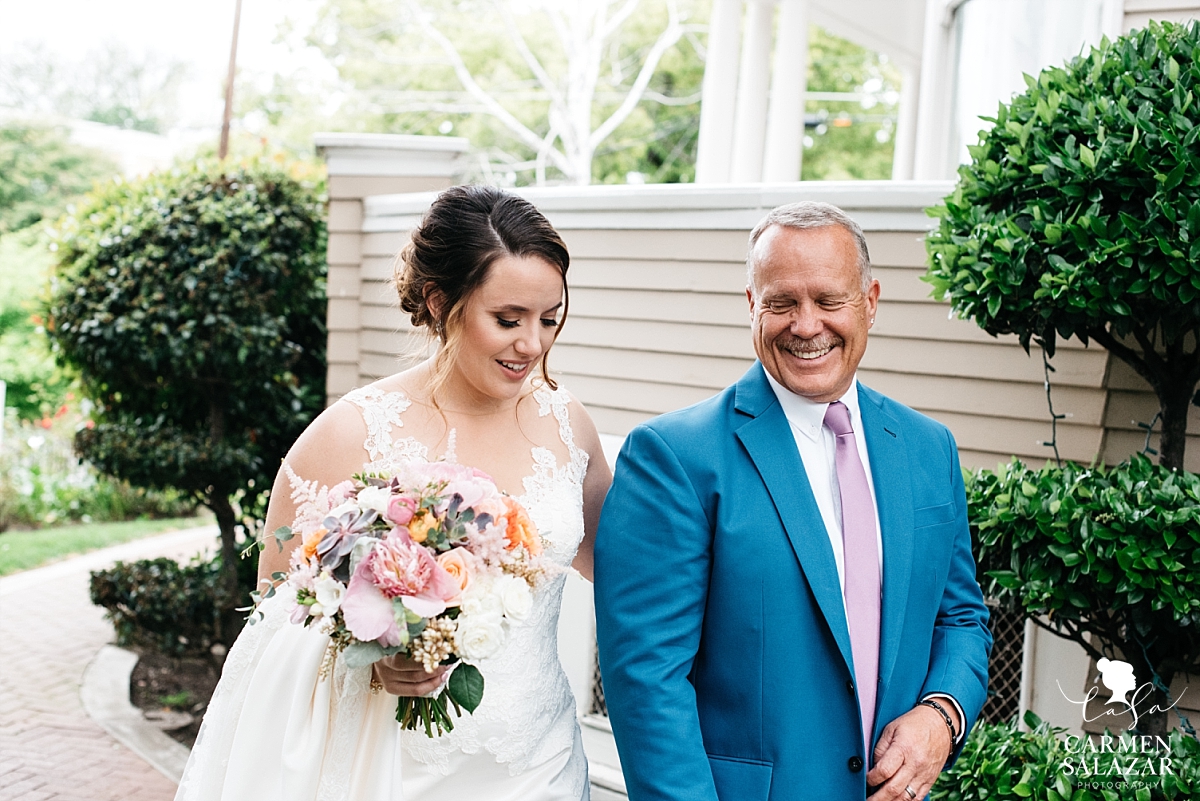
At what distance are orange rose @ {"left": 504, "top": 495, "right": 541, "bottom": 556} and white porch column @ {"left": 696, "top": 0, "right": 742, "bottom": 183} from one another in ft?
26.8

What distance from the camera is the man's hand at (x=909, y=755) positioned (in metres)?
2.43

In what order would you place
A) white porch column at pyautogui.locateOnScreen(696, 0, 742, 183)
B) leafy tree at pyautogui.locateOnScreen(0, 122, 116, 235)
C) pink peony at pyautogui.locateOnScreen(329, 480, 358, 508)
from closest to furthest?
pink peony at pyautogui.locateOnScreen(329, 480, 358, 508)
white porch column at pyautogui.locateOnScreen(696, 0, 742, 183)
leafy tree at pyautogui.locateOnScreen(0, 122, 116, 235)

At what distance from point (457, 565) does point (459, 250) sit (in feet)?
3.05

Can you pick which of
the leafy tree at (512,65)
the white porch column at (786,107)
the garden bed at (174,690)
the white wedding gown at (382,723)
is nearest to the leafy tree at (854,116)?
the leafy tree at (512,65)

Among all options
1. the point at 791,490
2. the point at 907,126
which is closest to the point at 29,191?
the point at 907,126

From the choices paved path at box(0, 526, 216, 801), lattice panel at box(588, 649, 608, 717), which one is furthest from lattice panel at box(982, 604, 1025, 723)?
paved path at box(0, 526, 216, 801)

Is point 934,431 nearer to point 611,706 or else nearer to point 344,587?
point 611,706

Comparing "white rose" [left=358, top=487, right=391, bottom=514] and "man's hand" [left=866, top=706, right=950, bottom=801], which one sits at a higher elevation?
"white rose" [left=358, top=487, right=391, bottom=514]

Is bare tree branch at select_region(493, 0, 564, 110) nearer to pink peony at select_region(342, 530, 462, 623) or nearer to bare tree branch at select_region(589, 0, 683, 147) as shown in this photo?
bare tree branch at select_region(589, 0, 683, 147)

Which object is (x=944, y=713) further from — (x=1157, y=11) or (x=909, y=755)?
(x=1157, y=11)

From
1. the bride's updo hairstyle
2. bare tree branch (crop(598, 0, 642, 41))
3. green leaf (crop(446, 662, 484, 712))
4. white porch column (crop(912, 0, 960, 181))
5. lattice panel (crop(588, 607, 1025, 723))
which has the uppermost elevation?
bare tree branch (crop(598, 0, 642, 41))

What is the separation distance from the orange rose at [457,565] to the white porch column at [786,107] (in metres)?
8.32

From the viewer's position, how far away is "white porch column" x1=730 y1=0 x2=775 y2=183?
10070 mm

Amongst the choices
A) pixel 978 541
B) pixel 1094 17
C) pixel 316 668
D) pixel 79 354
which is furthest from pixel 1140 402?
pixel 79 354
